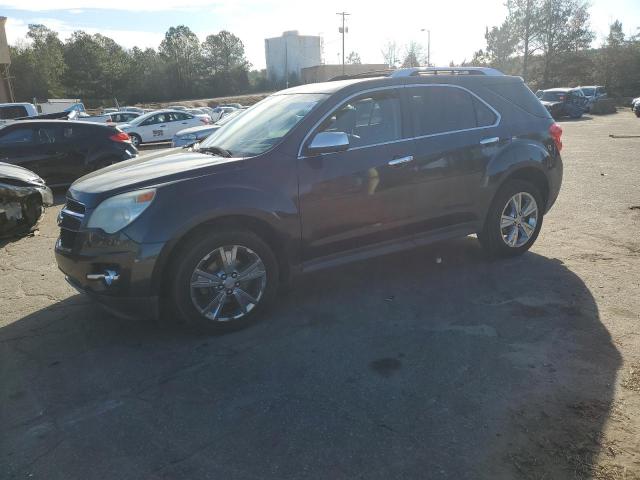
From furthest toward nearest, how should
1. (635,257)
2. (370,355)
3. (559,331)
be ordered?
(635,257)
(559,331)
(370,355)

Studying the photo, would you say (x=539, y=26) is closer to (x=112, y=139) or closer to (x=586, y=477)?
(x=112, y=139)

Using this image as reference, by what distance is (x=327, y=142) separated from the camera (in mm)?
4242

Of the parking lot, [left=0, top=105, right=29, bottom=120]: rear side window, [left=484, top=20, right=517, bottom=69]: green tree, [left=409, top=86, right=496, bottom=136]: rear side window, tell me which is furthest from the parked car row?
[left=484, top=20, right=517, bottom=69]: green tree

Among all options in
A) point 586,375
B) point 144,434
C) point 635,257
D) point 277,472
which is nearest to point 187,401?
point 144,434

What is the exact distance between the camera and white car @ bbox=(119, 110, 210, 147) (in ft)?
73.5

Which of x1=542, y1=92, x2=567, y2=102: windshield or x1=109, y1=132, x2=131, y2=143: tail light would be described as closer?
x1=109, y1=132, x2=131, y2=143: tail light

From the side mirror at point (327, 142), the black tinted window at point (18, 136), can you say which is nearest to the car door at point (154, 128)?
the black tinted window at point (18, 136)

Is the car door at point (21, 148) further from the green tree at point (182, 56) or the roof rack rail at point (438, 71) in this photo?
the green tree at point (182, 56)

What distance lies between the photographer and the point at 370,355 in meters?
3.71

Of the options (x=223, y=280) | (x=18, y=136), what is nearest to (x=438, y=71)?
(x=223, y=280)

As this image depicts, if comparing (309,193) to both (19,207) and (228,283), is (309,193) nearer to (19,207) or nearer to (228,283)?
(228,283)

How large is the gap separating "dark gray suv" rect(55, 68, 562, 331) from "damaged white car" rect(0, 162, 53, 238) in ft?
11.3

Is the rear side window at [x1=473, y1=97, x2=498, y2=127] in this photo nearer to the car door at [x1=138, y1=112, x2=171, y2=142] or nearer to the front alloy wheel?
the front alloy wheel

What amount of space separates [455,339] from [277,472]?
1.85 meters
